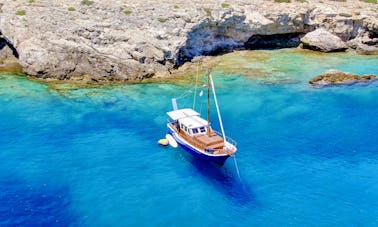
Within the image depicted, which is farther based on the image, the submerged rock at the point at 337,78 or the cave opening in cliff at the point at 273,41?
the cave opening in cliff at the point at 273,41

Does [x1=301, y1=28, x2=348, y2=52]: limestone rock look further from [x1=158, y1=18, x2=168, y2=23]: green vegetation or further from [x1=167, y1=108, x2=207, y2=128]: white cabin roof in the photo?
[x1=167, y1=108, x2=207, y2=128]: white cabin roof

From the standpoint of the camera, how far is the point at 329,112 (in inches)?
2195

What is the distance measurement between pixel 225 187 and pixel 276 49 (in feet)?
158

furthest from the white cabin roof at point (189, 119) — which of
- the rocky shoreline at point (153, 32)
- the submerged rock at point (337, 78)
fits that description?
the submerged rock at point (337, 78)

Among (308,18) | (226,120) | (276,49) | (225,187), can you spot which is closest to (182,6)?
(276,49)

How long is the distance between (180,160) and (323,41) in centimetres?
4797

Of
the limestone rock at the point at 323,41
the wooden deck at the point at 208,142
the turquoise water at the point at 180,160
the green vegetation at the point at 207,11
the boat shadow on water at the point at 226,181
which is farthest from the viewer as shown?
the limestone rock at the point at 323,41

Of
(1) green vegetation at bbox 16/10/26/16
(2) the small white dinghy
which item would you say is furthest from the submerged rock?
(1) green vegetation at bbox 16/10/26/16

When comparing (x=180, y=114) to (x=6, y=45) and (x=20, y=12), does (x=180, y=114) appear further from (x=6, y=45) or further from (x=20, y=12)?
(x=6, y=45)

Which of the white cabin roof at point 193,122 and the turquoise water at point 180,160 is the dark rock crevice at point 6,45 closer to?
the turquoise water at point 180,160

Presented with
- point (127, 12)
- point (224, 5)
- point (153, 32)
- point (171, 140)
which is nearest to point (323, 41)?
point (224, 5)

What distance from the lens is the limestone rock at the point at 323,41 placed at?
8006cm

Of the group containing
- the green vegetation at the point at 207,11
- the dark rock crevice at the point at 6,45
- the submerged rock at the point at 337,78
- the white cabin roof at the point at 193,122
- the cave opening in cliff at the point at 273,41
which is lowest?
the submerged rock at the point at 337,78

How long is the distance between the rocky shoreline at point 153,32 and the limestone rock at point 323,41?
7.6 inches
